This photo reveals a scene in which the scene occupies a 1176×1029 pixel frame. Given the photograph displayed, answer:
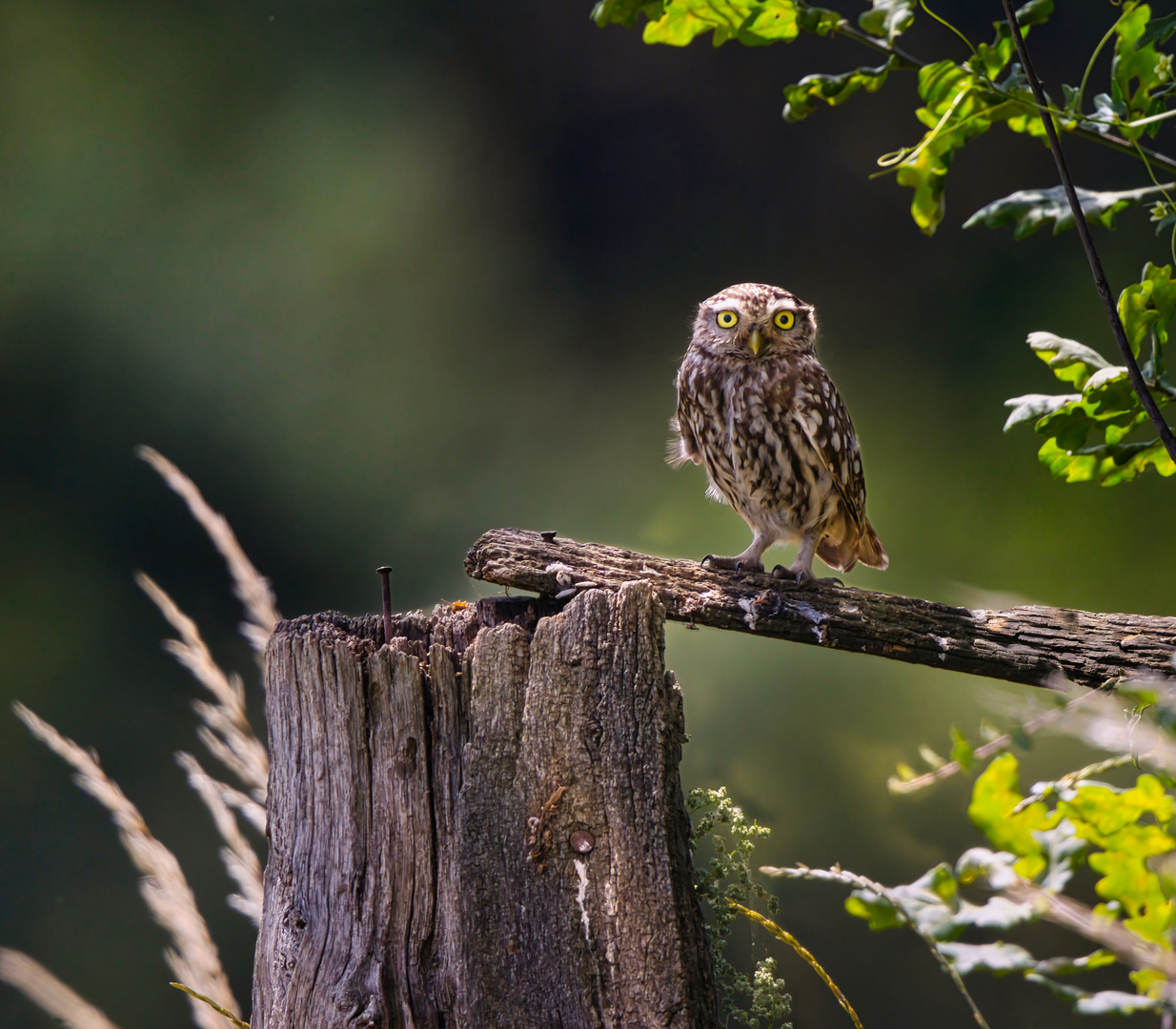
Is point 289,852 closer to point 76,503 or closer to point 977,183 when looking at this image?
point 76,503

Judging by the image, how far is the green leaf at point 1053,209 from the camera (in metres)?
1.10

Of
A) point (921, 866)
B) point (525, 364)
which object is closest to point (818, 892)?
point (921, 866)

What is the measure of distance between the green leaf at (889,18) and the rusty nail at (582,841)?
1076 mm

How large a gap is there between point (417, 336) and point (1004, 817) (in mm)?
2400

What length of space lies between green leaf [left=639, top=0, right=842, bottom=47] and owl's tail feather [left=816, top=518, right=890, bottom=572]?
111 centimetres

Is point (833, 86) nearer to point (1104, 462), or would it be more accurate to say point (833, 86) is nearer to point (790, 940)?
point (1104, 462)

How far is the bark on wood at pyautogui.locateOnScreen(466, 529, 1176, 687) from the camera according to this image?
1.36m

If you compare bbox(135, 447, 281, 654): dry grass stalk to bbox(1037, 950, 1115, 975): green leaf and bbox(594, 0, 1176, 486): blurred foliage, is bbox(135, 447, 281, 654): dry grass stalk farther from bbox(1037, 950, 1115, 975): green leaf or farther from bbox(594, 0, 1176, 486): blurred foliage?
bbox(1037, 950, 1115, 975): green leaf

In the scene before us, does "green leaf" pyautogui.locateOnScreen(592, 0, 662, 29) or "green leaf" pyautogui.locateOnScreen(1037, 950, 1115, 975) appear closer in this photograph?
"green leaf" pyautogui.locateOnScreen(1037, 950, 1115, 975)

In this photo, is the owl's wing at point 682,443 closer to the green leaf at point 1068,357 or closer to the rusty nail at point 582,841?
the green leaf at point 1068,357

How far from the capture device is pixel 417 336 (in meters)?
2.63

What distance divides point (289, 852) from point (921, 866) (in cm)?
177

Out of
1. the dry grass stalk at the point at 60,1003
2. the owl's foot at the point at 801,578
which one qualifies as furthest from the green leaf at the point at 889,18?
the dry grass stalk at the point at 60,1003

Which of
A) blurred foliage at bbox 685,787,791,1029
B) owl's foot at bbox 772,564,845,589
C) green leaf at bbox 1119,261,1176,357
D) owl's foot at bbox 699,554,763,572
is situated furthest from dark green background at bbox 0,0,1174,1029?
green leaf at bbox 1119,261,1176,357
